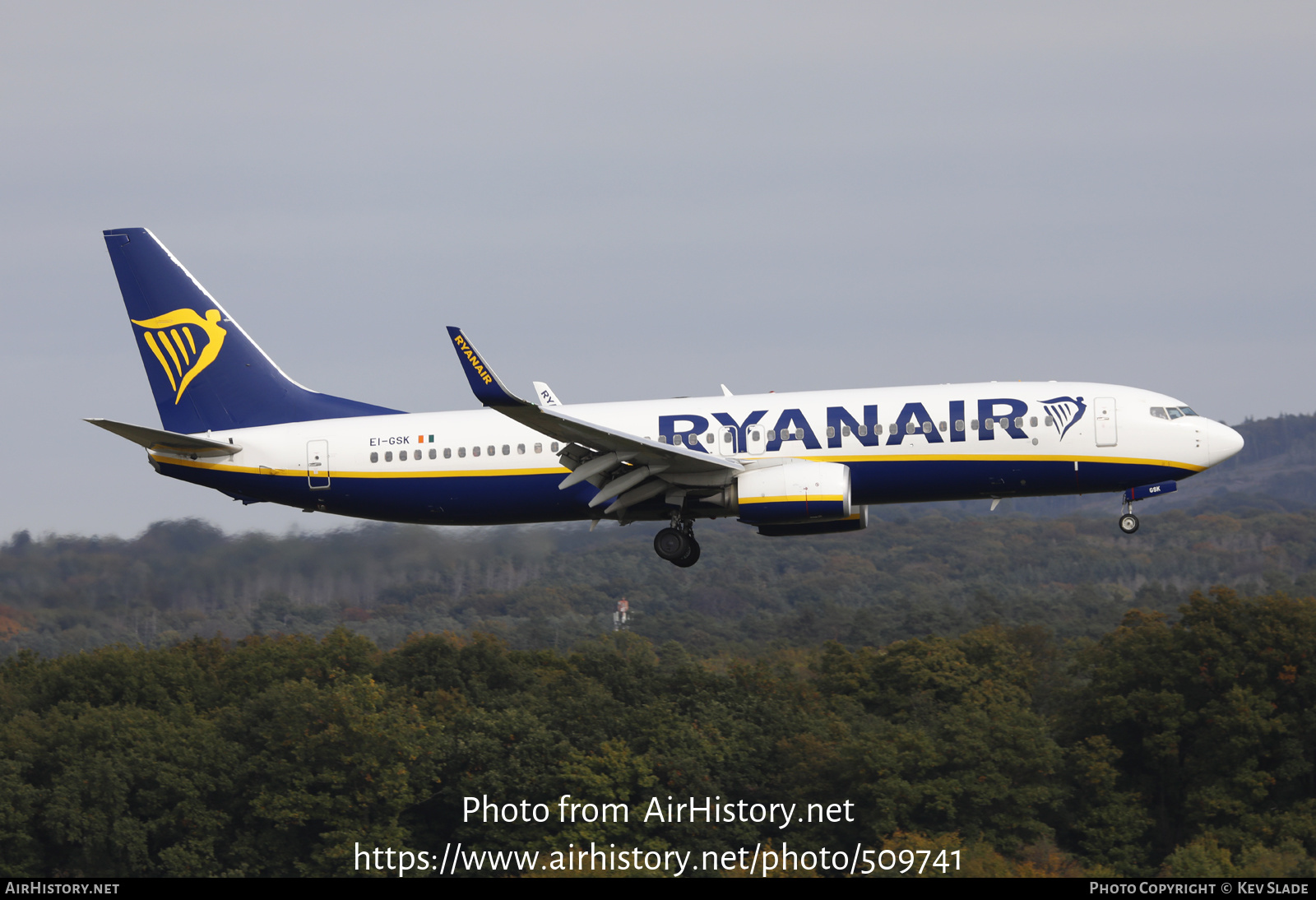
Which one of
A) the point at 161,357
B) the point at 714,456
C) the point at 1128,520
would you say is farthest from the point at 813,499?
the point at 161,357

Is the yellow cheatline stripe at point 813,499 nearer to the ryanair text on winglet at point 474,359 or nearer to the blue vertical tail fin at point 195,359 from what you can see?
the ryanair text on winglet at point 474,359

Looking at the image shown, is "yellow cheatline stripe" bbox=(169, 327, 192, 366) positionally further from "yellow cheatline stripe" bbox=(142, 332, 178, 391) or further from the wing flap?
the wing flap

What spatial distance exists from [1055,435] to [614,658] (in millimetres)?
64699

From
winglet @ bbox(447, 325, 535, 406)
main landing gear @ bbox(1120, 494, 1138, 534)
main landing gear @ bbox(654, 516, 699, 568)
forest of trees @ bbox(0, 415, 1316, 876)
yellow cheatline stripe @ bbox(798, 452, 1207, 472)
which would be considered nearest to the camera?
winglet @ bbox(447, 325, 535, 406)

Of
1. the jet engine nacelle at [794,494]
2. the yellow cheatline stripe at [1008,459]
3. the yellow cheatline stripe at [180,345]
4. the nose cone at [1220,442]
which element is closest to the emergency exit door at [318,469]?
the yellow cheatline stripe at [180,345]

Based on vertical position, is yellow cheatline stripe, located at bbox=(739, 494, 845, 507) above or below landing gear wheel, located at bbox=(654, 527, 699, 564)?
above

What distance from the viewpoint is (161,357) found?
4912 cm

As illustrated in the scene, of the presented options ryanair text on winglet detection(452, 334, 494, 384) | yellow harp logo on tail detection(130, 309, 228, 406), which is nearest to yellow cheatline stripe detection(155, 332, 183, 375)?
A: yellow harp logo on tail detection(130, 309, 228, 406)

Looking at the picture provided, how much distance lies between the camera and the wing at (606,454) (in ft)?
123

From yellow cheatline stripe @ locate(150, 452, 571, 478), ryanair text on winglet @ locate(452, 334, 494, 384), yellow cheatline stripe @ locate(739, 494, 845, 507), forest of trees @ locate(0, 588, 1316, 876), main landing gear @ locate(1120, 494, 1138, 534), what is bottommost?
forest of trees @ locate(0, 588, 1316, 876)

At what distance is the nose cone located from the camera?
41.9m

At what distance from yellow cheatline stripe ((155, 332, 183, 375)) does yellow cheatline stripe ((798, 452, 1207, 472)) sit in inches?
807

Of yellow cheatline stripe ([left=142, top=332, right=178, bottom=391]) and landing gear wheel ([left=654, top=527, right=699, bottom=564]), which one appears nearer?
landing gear wheel ([left=654, top=527, right=699, bottom=564])

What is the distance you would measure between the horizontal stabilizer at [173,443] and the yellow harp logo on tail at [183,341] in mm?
3079
